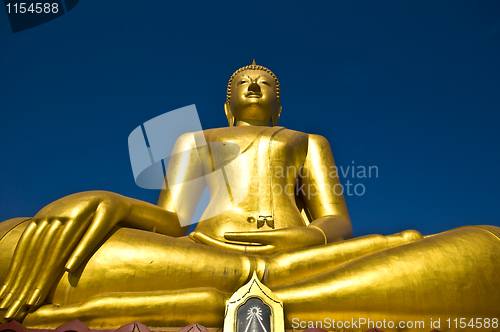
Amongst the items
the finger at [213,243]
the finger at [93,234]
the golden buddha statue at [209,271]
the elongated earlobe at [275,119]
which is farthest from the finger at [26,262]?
the elongated earlobe at [275,119]

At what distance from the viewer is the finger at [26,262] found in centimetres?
320

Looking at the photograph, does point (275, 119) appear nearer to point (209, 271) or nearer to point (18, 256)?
point (209, 271)

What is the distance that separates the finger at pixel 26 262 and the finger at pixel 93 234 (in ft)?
0.84

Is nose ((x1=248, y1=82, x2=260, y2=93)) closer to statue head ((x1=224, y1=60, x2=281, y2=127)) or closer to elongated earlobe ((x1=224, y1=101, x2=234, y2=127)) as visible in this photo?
statue head ((x1=224, y1=60, x2=281, y2=127))

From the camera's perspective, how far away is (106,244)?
11.6ft

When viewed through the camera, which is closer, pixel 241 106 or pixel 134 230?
pixel 134 230

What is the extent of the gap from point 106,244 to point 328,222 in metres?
2.04

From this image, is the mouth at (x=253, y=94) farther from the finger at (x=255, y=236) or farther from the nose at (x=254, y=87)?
the finger at (x=255, y=236)

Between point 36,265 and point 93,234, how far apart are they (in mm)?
430

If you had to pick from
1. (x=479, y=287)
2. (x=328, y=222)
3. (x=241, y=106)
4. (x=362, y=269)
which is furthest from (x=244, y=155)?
(x=479, y=287)

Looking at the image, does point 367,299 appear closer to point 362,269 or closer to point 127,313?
point 362,269

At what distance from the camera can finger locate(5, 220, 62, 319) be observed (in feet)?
10.3

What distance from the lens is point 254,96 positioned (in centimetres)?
557

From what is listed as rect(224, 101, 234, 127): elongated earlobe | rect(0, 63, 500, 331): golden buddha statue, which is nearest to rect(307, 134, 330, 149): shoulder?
rect(224, 101, 234, 127): elongated earlobe
